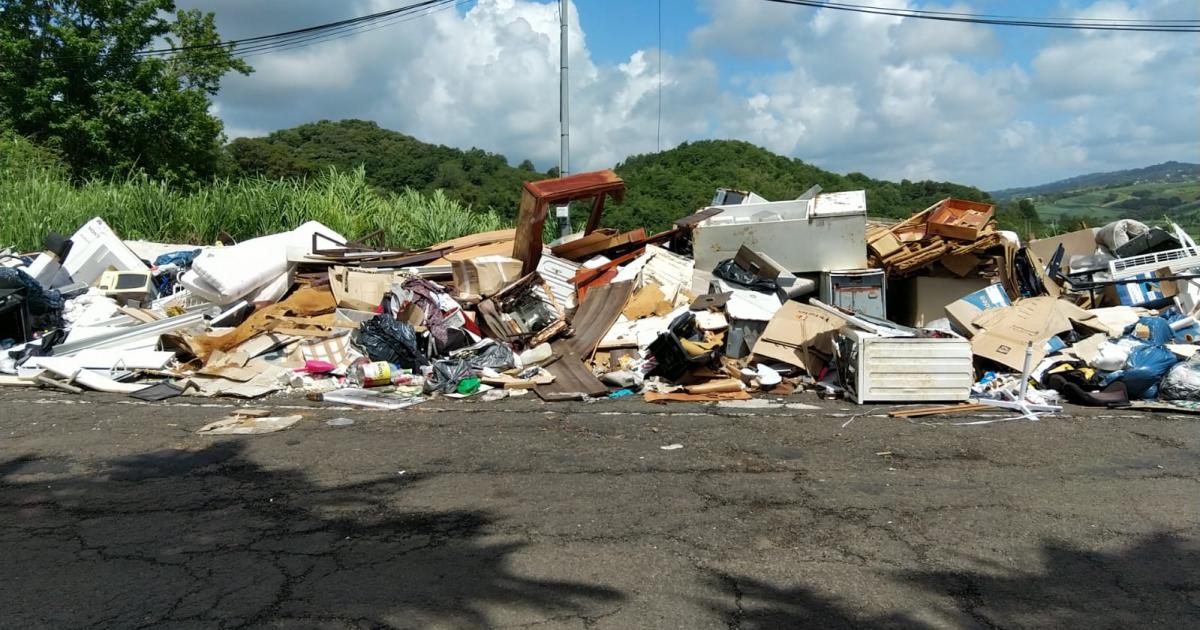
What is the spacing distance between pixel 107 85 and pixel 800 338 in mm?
23778

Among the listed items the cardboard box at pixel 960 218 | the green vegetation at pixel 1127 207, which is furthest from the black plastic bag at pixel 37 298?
the green vegetation at pixel 1127 207

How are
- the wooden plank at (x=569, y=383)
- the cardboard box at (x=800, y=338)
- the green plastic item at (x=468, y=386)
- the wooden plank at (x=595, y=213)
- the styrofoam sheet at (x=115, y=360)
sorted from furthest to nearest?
1. the wooden plank at (x=595, y=213)
2. the styrofoam sheet at (x=115, y=360)
3. the cardboard box at (x=800, y=338)
4. the green plastic item at (x=468, y=386)
5. the wooden plank at (x=569, y=383)

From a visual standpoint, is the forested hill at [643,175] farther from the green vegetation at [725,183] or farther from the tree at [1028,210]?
the tree at [1028,210]

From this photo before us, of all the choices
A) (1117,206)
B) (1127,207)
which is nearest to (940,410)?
(1127,207)

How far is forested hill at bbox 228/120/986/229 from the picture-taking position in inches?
780

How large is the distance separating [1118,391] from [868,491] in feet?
13.2

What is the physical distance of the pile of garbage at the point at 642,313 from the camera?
7879mm

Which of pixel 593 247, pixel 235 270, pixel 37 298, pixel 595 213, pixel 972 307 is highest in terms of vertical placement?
pixel 595 213

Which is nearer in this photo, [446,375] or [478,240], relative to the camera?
[446,375]

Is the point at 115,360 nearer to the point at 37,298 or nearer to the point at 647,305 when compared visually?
the point at 37,298

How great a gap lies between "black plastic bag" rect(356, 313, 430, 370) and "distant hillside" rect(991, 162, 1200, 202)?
14.7m

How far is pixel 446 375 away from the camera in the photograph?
8.32 meters

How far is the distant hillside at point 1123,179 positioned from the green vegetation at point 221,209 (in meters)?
12.8

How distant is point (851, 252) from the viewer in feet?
34.0
